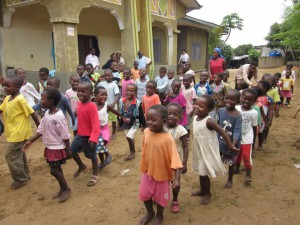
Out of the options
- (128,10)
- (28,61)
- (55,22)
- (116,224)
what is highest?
(128,10)

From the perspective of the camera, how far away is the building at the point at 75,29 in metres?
7.91

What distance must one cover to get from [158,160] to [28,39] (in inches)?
348

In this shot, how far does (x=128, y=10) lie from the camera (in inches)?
399

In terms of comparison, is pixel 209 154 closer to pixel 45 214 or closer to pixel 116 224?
pixel 116 224

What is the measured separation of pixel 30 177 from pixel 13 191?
36cm

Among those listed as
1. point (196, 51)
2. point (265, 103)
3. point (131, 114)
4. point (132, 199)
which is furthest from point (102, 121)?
point (196, 51)

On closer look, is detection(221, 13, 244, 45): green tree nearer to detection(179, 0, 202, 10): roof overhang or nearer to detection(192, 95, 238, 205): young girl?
detection(179, 0, 202, 10): roof overhang

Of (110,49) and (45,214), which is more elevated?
(110,49)

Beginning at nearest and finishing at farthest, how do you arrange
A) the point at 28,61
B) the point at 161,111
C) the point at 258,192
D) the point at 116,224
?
the point at 161,111
the point at 116,224
the point at 258,192
the point at 28,61

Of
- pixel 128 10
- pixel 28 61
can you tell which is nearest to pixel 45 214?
pixel 28 61

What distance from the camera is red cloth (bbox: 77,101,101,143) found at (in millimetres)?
3417

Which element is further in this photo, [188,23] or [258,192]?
[188,23]

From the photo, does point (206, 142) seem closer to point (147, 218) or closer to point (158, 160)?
point (158, 160)

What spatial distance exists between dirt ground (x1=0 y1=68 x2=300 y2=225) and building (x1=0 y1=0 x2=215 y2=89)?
462cm
